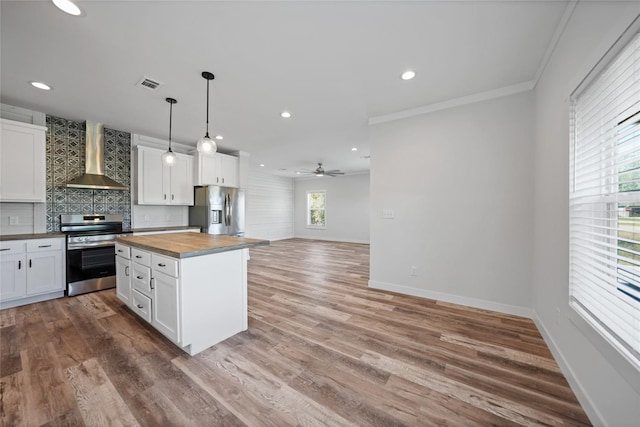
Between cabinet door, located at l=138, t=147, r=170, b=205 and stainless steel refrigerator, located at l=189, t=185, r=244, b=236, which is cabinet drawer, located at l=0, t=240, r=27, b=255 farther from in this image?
stainless steel refrigerator, located at l=189, t=185, r=244, b=236

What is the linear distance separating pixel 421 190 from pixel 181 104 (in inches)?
139

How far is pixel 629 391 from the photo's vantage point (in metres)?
1.08

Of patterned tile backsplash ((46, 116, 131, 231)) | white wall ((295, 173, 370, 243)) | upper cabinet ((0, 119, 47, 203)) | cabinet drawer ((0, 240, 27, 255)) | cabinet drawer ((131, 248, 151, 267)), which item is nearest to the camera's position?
cabinet drawer ((131, 248, 151, 267))

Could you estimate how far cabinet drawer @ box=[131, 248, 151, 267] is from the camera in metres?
2.27

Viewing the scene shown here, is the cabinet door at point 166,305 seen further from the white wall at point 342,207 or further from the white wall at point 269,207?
the white wall at point 342,207

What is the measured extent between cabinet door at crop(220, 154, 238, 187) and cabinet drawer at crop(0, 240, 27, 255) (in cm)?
311

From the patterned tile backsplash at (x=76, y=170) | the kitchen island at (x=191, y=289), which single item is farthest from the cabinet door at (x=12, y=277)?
the kitchen island at (x=191, y=289)

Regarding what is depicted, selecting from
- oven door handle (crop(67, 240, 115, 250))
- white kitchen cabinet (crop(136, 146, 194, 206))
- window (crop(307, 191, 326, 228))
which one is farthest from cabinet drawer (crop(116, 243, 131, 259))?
window (crop(307, 191, 326, 228))

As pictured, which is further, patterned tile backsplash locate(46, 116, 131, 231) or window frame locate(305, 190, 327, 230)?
window frame locate(305, 190, 327, 230)

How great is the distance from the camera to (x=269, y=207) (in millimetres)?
9062

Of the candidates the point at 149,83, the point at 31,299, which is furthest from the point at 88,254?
the point at 149,83

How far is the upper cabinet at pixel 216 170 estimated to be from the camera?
4.99m

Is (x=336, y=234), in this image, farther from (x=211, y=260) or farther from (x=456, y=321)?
(x=211, y=260)

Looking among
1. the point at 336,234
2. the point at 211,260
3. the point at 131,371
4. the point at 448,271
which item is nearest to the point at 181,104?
the point at 211,260
